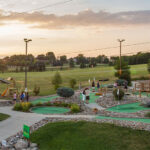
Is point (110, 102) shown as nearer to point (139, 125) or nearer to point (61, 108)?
point (61, 108)

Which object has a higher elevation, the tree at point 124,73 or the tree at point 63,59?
the tree at point 63,59

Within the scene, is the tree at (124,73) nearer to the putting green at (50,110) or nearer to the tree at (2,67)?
the putting green at (50,110)

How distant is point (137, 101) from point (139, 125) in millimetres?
10485

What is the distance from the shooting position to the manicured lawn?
10.2 meters

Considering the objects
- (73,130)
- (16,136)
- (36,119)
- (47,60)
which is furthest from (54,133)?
(47,60)

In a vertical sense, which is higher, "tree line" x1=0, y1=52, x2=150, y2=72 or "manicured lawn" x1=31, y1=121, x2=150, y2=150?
"tree line" x1=0, y1=52, x2=150, y2=72

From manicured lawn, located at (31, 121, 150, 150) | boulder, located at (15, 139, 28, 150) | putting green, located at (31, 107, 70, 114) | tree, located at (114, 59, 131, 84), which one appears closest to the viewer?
manicured lawn, located at (31, 121, 150, 150)

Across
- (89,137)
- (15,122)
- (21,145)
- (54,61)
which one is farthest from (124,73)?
(54,61)

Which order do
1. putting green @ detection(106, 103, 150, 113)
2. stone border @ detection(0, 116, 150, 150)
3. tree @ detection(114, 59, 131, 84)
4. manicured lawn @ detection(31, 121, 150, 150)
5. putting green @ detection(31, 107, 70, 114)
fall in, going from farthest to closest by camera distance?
tree @ detection(114, 59, 131, 84) < putting green @ detection(106, 103, 150, 113) < putting green @ detection(31, 107, 70, 114) < stone border @ detection(0, 116, 150, 150) < manicured lawn @ detection(31, 121, 150, 150)

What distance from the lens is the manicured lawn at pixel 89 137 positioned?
1024 centimetres

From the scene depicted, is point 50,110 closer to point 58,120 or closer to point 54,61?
point 58,120

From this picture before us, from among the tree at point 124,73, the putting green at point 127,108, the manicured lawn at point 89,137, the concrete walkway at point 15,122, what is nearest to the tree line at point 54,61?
the tree at point 124,73

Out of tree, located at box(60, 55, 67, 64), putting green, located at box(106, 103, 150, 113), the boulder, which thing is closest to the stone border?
the boulder

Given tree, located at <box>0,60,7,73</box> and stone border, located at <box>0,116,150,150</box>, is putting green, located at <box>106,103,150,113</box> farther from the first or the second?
tree, located at <box>0,60,7,73</box>
